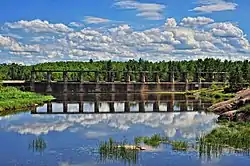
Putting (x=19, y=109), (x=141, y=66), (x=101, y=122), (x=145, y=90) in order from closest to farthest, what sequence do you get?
(x=101, y=122) < (x=19, y=109) < (x=145, y=90) < (x=141, y=66)

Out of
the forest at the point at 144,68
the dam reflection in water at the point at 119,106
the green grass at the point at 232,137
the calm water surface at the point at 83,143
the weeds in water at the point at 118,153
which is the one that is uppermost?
the forest at the point at 144,68

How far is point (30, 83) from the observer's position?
4656 inches

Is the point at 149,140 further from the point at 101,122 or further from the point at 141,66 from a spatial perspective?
the point at 141,66

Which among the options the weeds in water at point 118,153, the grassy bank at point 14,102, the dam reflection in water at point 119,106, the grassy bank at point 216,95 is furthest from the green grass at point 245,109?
the grassy bank at point 216,95

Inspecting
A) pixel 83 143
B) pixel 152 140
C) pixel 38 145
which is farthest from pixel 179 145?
pixel 38 145

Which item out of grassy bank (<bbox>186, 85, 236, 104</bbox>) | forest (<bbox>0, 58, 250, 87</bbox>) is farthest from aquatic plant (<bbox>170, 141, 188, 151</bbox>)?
forest (<bbox>0, 58, 250, 87</bbox>)

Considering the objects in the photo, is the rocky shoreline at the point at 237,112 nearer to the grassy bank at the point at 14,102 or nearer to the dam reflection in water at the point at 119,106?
the dam reflection in water at the point at 119,106

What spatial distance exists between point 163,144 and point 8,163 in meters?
10.6

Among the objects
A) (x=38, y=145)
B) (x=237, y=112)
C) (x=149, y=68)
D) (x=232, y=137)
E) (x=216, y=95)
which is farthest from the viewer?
(x=149, y=68)

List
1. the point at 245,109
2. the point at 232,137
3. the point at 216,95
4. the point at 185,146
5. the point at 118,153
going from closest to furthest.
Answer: the point at 118,153 < the point at 185,146 < the point at 232,137 < the point at 245,109 < the point at 216,95

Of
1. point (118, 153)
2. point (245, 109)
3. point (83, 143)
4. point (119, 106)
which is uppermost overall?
point (245, 109)

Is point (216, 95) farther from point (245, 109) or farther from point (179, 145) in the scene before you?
point (179, 145)

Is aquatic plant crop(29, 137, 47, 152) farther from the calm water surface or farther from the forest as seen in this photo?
the forest

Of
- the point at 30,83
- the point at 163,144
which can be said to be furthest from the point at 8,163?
A: the point at 30,83
